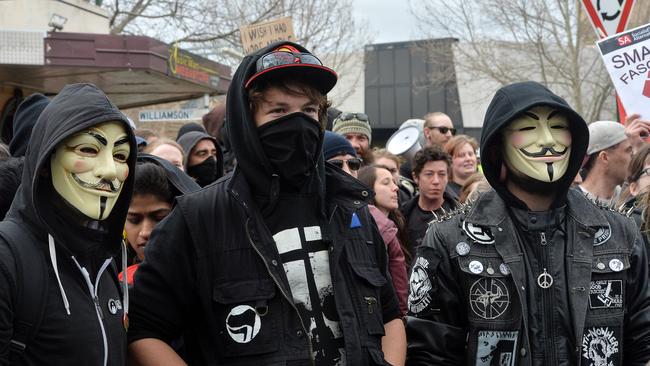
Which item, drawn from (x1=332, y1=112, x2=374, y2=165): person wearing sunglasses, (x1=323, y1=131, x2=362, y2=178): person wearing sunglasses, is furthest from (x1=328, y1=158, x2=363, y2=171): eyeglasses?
(x1=332, y1=112, x2=374, y2=165): person wearing sunglasses

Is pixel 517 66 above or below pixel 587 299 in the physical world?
above

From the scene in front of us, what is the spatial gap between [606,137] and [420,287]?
318cm

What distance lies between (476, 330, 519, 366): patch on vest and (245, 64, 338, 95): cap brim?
3.83 ft

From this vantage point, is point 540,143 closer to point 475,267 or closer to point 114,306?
point 475,267

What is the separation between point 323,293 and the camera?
113 inches

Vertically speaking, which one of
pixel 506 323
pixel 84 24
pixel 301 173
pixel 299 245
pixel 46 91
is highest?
pixel 84 24

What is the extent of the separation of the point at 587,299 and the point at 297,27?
19.7 meters

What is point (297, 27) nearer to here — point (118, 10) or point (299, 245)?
point (118, 10)

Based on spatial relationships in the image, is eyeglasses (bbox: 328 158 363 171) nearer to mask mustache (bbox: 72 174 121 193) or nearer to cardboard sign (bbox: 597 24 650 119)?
cardboard sign (bbox: 597 24 650 119)

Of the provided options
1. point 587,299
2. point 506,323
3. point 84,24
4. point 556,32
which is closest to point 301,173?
point 506,323

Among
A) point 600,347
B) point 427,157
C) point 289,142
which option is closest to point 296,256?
point 289,142

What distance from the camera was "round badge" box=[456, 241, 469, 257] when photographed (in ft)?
10.2

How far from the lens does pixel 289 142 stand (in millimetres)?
2881

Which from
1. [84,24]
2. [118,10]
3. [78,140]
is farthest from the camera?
[118,10]
